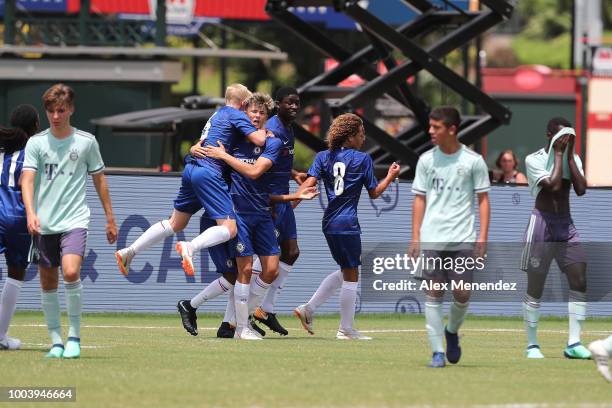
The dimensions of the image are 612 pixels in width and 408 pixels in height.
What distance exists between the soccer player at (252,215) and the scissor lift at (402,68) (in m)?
5.92

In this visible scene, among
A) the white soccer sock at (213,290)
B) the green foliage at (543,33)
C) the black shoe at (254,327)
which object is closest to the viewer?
the white soccer sock at (213,290)

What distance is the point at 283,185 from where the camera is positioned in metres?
14.9

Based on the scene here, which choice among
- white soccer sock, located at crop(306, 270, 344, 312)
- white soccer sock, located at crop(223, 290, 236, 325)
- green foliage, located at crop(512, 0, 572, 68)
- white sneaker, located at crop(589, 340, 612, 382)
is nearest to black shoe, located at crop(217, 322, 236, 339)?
white soccer sock, located at crop(223, 290, 236, 325)

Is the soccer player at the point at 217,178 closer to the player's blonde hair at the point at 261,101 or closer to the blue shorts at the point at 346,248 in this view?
the player's blonde hair at the point at 261,101

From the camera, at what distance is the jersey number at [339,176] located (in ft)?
47.4

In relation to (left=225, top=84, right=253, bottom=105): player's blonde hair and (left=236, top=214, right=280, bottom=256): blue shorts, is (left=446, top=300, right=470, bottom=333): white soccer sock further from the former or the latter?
(left=225, top=84, right=253, bottom=105): player's blonde hair

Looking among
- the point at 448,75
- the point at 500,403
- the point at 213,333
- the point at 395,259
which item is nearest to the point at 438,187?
the point at 500,403

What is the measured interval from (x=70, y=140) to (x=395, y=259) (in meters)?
6.99

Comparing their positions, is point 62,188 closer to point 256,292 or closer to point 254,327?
point 256,292

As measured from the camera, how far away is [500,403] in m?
9.60

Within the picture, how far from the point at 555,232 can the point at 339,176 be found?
7.33 feet

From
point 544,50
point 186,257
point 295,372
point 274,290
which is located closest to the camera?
point 295,372

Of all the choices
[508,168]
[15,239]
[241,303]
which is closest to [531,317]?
[241,303]

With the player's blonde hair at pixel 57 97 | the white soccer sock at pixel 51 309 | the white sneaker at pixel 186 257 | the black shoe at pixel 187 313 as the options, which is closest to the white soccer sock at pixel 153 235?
the black shoe at pixel 187 313
